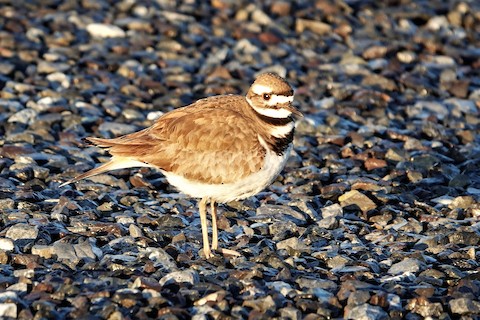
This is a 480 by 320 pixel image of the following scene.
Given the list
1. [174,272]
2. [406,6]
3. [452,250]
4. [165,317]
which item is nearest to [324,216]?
[452,250]

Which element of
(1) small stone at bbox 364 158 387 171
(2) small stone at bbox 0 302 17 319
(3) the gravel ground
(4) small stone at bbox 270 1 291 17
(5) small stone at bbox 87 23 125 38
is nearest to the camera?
(2) small stone at bbox 0 302 17 319

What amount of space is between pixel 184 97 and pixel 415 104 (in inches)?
138

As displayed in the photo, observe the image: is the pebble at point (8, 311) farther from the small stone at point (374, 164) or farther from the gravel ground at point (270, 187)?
the small stone at point (374, 164)

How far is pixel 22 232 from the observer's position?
8391 mm

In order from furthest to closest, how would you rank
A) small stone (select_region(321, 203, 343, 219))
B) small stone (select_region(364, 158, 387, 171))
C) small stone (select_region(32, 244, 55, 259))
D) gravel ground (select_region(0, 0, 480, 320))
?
1. small stone (select_region(364, 158, 387, 171))
2. small stone (select_region(321, 203, 343, 219))
3. small stone (select_region(32, 244, 55, 259))
4. gravel ground (select_region(0, 0, 480, 320))

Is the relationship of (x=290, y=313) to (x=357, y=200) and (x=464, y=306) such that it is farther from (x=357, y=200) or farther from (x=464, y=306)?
(x=357, y=200)

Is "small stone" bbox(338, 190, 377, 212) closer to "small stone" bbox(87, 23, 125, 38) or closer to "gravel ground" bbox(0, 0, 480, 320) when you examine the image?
"gravel ground" bbox(0, 0, 480, 320)

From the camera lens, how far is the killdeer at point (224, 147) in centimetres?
837

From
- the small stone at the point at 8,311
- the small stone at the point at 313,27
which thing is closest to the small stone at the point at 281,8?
the small stone at the point at 313,27

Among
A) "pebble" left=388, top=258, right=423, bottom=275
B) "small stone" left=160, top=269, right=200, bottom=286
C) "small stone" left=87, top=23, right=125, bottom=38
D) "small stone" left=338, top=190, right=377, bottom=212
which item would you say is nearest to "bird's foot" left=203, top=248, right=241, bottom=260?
"small stone" left=160, top=269, right=200, bottom=286

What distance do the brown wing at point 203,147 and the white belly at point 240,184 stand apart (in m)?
0.05

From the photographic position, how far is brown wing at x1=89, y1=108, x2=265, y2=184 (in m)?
8.36

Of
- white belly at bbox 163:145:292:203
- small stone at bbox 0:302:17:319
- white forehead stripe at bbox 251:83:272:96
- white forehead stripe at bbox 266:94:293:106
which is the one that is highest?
white forehead stripe at bbox 251:83:272:96

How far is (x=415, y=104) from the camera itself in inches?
522
